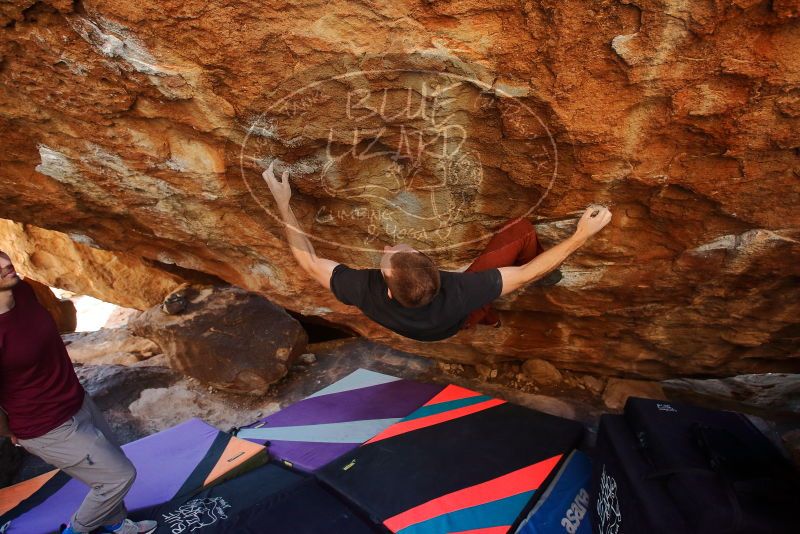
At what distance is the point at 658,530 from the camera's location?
1.77 metres

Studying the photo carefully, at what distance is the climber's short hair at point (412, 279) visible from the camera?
6.22 ft

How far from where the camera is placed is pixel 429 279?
192 centimetres

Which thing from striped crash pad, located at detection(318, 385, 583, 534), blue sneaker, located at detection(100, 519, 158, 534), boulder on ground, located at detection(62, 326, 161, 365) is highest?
blue sneaker, located at detection(100, 519, 158, 534)

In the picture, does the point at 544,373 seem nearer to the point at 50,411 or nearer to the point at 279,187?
the point at 279,187

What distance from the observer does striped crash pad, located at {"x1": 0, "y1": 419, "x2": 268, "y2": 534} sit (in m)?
2.44

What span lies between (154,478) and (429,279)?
213 cm

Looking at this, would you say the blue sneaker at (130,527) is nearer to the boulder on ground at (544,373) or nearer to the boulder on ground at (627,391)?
Answer: the boulder on ground at (544,373)

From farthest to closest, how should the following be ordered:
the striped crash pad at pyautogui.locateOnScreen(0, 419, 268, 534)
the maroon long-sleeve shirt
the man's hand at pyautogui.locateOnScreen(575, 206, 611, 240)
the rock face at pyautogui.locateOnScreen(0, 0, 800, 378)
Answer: the striped crash pad at pyautogui.locateOnScreen(0, 419, 268, 534), the man's hand at pyautogui.locateOnScreen(575, 206, 611, 240), the maroon long-sleeve shirt, the rock face at pyautogui.locateOnScreen(0, 0, 800, 378)

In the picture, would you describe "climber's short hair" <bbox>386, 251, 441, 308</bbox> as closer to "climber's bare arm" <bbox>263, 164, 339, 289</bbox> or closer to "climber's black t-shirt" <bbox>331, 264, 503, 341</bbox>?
"climber's black t-shirt" <bbox>331, 264, 503, 341</bbox>

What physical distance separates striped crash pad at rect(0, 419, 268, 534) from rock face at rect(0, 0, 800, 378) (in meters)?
1.34

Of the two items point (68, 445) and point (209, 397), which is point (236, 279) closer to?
point (209, 397)

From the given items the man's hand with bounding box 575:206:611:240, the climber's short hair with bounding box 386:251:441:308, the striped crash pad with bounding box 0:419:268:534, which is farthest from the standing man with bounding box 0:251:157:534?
the man's hand with bounding box 575:206:611:240

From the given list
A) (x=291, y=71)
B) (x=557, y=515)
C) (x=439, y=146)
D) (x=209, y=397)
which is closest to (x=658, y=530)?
(x=557, y=515)

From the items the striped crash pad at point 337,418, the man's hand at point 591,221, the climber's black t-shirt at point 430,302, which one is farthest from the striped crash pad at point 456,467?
the man's hand at point 591,221
